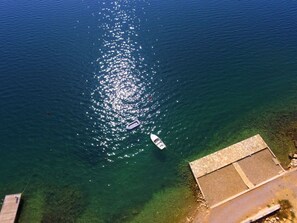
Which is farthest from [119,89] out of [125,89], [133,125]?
[133,125]

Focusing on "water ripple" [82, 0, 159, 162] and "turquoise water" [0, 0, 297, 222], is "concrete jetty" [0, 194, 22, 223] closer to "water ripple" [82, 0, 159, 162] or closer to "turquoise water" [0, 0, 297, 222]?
"turquoise water" [0, 0, 297, 222]

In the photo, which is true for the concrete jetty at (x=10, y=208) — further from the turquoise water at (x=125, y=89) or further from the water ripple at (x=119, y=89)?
the water ripple at (x=119, y=89)

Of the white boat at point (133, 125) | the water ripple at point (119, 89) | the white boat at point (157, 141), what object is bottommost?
the white boat at point (157, 141)

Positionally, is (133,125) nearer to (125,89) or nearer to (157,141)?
(157,141)

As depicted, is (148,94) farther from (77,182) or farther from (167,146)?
(77,182)

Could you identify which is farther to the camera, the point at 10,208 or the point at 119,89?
the point at 119,89

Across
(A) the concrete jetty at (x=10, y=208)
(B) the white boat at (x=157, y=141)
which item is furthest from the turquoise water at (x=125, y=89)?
(A) the concrete jetty at (x=10, y=208)

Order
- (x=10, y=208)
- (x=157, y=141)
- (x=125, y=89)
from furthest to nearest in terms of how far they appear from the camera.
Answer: (x=125, y=89)
(x=157, y=141)
(x=10, y=208)

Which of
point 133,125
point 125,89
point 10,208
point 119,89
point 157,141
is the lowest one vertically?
point 10,208
